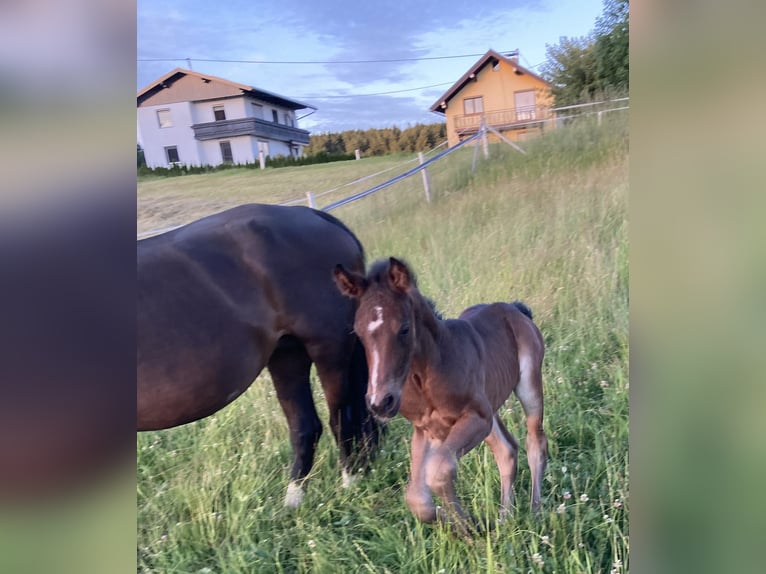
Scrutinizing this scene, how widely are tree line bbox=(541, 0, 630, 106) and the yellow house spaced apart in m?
0.05

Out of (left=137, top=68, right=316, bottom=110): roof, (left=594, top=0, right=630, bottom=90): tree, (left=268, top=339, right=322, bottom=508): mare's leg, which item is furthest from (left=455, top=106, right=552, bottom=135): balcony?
(left=268, top=339, right=322, bottom=508): mare's leg

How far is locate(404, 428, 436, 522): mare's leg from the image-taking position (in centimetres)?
169

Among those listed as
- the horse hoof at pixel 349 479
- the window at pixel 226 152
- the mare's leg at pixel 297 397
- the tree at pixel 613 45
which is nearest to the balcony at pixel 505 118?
the tree at pixel 613 45

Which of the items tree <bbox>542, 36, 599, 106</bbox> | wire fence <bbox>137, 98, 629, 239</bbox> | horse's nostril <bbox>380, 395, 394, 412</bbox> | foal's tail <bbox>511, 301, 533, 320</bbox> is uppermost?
tree <bbox>542, 36, 599, 106</bbox>

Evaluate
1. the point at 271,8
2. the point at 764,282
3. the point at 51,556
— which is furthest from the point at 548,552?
the point at 271,8

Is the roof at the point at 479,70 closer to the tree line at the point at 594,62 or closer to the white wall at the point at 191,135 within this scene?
the tree line at the point at 594,62

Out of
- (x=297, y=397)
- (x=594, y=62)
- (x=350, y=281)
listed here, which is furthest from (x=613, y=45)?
(x=297, y=397)

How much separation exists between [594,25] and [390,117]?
64 cm

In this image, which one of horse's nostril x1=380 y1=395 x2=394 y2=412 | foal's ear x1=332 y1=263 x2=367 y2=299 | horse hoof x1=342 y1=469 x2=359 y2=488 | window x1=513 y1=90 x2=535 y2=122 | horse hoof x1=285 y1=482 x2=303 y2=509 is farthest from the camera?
horse hoof x1=342 y1=469 x2=359 y2=488

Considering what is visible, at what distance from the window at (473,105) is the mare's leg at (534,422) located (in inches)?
34.3

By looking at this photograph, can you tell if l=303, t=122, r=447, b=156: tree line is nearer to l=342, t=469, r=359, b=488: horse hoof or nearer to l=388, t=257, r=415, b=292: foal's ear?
l=388, t=257, r=415, b=292: foal's ear

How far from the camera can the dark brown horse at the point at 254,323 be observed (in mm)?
1730

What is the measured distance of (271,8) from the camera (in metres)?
Answer: 1.50

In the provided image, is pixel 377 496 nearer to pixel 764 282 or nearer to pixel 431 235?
pixel 431 235
